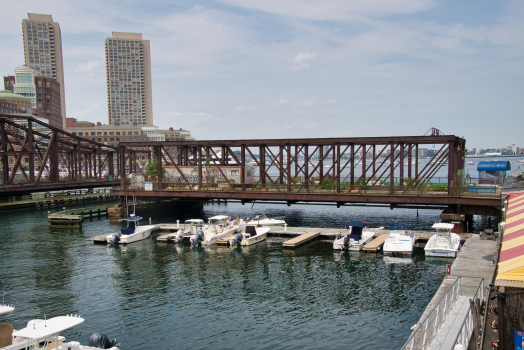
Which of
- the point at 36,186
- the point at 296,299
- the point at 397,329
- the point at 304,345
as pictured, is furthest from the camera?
the point at 36,186

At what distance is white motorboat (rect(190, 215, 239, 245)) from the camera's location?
44.6 m

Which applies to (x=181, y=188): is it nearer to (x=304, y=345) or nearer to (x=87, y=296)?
(x=87, y=296)

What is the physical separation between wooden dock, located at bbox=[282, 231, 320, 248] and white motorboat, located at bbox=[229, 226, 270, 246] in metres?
4.09

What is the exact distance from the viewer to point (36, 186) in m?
75.3

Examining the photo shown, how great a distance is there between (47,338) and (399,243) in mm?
30668

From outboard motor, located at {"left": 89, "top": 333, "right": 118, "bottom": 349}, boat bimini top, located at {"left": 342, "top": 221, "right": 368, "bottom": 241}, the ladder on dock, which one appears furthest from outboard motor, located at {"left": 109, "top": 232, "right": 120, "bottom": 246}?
the ladder on dock

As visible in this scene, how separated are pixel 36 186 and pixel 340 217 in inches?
2179

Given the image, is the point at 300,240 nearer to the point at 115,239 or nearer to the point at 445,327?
the point at 115,239

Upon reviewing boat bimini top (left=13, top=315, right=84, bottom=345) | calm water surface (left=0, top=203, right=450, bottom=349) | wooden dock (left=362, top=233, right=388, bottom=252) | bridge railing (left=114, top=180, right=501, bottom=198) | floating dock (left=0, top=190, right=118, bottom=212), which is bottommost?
calm water surface (left=0, top=203, right=450, bottom=349)

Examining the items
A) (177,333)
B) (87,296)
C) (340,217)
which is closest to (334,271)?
(177,333)

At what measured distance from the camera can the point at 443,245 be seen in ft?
121

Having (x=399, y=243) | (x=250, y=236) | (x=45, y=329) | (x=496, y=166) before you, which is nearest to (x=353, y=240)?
(x=399, y=243)

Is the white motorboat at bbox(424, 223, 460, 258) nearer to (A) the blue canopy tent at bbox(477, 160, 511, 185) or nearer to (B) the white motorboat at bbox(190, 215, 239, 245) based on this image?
(B) the white motorboat at bbox(190, 215, 239, 245)

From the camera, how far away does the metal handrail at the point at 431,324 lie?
560 inches
